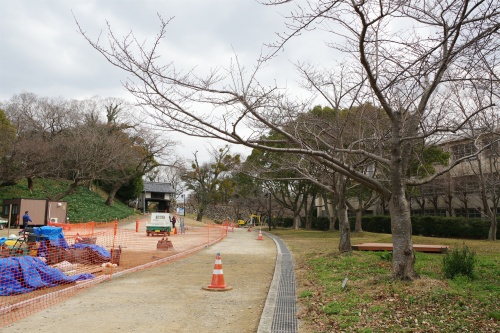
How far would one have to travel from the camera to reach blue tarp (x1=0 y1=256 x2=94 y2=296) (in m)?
7.53

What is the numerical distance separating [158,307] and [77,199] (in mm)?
38652

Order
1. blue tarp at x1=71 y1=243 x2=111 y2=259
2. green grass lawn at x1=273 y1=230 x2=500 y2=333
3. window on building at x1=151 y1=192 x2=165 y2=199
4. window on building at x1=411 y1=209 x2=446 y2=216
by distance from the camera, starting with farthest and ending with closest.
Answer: window on building at x1=151 y1=192 x2=165 y2=199 < window on building at x1=411 y1=209 x2=446 y2=216 < blue tarp at x1=71 y1=243 x2=111 y2=259 < green grass lawn at x1=273 y1=230 x2=500 y2=333

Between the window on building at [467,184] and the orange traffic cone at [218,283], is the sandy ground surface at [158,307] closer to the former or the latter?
the orange traffic cone at [218,283]

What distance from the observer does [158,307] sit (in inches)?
261

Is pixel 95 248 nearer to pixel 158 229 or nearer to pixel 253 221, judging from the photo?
pixel 158 229

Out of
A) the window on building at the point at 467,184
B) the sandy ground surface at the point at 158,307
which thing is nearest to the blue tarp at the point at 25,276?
the sandy ground surface at the point at 158,307

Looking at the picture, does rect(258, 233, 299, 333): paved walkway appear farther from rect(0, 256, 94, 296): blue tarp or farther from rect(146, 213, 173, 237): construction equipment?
rect(146, 213, 173, 237): construction equipment

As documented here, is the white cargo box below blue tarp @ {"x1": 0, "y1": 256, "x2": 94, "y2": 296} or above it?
above

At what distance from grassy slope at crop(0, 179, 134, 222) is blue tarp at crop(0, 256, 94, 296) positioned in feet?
93.4

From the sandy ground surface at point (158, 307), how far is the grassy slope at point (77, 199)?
1132 inches

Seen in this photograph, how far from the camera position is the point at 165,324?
5590 mm

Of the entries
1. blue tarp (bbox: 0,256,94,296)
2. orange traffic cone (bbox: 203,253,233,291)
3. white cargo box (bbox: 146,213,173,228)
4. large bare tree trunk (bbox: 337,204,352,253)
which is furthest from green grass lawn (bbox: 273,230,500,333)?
white cargo box (bbox: 146,213,173,228)

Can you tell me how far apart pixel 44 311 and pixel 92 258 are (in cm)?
521

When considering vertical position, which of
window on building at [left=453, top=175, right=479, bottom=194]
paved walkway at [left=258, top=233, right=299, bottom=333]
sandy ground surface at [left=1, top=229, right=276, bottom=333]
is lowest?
sandy ground surface at [left=1, top=229, right=276, bottom=333]
